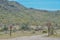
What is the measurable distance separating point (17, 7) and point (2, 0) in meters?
13.3

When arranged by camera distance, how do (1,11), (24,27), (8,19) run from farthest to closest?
(1,11), (8,19), (24,27)

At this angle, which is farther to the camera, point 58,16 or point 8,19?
point 58,16

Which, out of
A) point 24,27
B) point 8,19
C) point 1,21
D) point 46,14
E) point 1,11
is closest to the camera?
point 24,27

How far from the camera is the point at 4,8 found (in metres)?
136

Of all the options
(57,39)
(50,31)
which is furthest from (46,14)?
(57,39)

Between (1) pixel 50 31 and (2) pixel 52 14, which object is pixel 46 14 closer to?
(2) pixel 52 14

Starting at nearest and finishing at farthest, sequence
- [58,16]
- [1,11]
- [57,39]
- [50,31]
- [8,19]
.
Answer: [57,39] < [50,31] < [8,19] < [1,11] < [58,16]

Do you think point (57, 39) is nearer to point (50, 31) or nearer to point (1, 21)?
point (50, 31)

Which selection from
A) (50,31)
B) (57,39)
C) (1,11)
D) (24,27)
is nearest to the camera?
(57,39)

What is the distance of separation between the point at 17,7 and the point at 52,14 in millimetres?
26753

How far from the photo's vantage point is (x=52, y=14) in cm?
16038

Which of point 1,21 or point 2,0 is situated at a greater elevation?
point 2,0

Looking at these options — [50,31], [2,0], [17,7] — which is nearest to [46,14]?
[17,7]

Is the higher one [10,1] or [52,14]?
[10,1]
